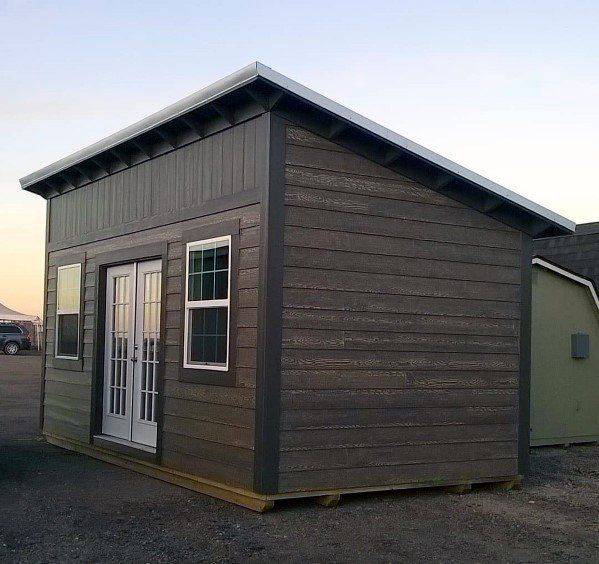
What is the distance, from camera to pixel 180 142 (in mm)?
9586

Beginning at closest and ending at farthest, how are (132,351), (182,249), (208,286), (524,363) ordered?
(208,286) < (182,249) < (524,363) < (132,351)

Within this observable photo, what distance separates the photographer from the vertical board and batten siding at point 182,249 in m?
8.23

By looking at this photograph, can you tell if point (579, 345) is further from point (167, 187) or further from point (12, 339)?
point (12, 339)

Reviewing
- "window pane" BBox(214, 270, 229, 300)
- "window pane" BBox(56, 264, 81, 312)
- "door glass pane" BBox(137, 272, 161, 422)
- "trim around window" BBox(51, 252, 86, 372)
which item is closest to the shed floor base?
"door glass pane" BBox(137, 272, 161, 422)

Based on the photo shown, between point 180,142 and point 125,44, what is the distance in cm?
331

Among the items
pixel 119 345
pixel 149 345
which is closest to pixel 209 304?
pixel 149 345

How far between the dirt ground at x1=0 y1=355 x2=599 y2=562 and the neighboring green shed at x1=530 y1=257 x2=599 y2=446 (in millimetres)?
2662

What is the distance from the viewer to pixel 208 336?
889 centimetres

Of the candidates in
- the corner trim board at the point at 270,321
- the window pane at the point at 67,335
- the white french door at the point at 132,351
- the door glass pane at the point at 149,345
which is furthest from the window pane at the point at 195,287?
the window pane at the point at 67,335

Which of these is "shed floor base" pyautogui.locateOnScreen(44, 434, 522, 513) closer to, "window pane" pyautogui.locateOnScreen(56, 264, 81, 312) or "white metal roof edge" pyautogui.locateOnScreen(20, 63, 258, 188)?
"window pane" pyautogui.locateOnScreen(56, 264, 81, 312)

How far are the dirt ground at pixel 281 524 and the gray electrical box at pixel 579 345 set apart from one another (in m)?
3.19

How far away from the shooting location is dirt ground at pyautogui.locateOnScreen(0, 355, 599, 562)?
22.0 feet

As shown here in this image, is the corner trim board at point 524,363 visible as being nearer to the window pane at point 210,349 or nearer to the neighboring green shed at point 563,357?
the neighboring green shed at point 563,357

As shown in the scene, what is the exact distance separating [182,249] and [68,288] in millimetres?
3554
